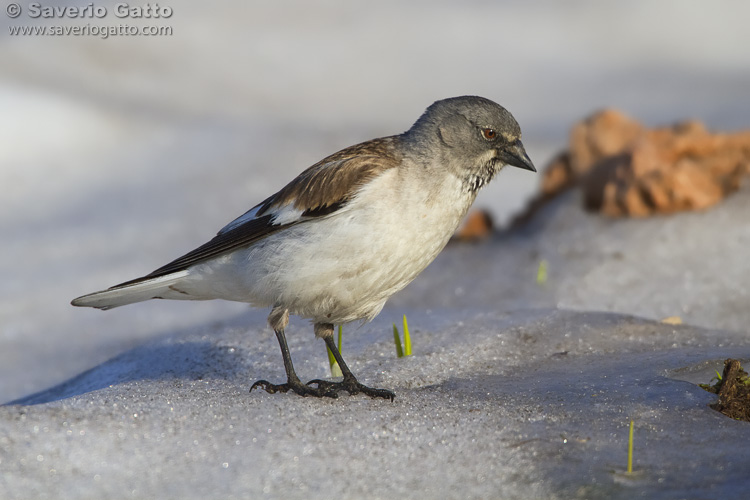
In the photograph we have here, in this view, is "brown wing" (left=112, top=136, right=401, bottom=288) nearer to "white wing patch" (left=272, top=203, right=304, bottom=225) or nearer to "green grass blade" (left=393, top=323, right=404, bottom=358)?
"white wing patch" (left=272, top=203, right=304, bottom=225)

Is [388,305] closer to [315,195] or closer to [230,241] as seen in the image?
[230,241]

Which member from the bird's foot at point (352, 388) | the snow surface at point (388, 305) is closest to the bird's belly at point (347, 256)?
the bird's foot at point (352, 388)

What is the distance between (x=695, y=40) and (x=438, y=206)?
7.24 meters

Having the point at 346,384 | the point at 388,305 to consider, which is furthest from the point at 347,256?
the point at 388,305

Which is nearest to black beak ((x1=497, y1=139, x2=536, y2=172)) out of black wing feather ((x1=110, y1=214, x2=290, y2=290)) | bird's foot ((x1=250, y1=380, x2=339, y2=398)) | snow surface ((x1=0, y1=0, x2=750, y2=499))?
snow surface ((x1=0, y1=0, x2=750, y2=499))

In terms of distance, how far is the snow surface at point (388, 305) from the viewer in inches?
125

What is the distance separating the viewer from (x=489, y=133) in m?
4.35

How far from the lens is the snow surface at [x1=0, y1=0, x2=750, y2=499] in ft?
10.4

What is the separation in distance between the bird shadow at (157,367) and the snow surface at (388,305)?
0.02 metres

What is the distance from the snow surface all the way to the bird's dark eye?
1.05 metres

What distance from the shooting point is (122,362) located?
4.87 m

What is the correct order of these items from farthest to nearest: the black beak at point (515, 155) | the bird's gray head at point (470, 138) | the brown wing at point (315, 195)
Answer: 1. the black beak at point (515, 155)
2. the bird's gray head at point (470, 138)
3. the brown wing at point (315, 195)

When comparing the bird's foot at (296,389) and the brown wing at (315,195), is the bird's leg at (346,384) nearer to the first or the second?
the bird's foot at (296,389)

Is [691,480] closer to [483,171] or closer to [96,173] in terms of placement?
[483,171]
